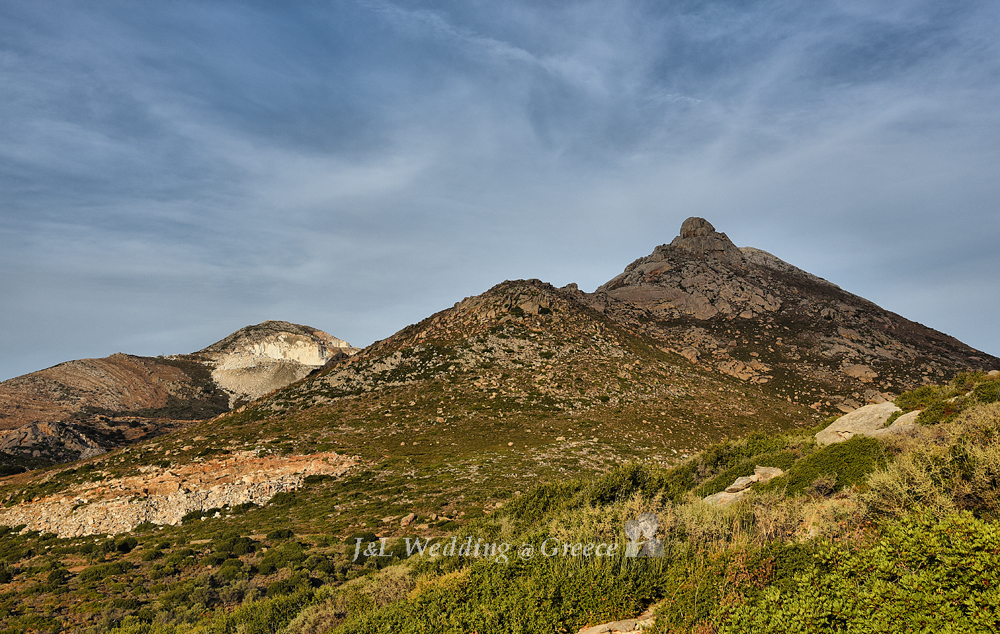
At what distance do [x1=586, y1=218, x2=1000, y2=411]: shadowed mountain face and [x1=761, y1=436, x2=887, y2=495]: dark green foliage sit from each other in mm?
56996

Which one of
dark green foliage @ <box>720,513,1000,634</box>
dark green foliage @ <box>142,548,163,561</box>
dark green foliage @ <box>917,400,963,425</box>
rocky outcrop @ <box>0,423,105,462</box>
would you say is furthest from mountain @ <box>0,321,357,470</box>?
dark green foliage @ <box>917,400,963,425</box>

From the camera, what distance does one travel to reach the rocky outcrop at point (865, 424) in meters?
18.4

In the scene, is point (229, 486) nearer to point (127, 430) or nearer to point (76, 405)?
point (127, 430)

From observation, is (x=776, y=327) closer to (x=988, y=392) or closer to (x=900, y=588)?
(x=988, y=392)

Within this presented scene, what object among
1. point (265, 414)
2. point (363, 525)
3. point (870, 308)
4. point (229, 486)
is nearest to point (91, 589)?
point (363, 525)

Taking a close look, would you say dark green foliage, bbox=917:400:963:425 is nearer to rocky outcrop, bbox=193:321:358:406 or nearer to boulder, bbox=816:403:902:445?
boulder, bbox=816:403:902:445

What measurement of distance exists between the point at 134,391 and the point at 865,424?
14922cm

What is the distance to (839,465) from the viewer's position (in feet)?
49.3

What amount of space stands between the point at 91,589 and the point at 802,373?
84181 millimetres

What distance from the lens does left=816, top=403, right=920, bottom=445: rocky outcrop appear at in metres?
18.4

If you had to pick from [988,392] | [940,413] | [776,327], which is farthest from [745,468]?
[776,327]

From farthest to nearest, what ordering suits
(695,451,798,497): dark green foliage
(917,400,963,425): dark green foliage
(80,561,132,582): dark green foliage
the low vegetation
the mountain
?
the mountain, (80,561,132,582): dark green foliage, (695,451,798,497): dark green foliage, (917,400,963,425): dark green foliage, the low vegetation

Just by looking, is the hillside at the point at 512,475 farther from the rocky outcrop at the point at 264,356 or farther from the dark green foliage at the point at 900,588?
the rocky outcrop at the point at 264,356

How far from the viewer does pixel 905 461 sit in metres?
11.4
